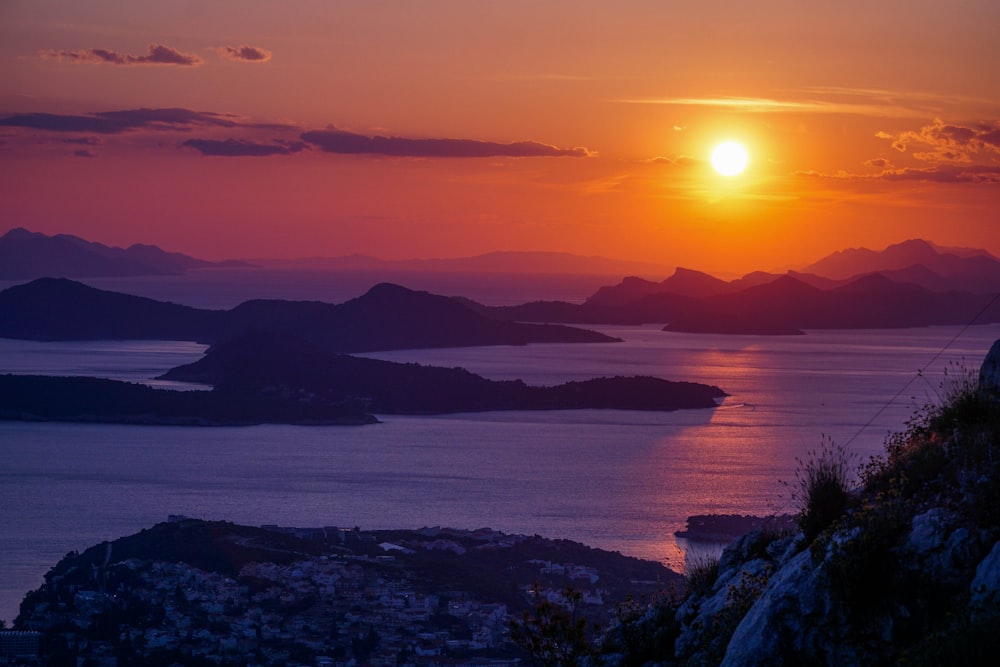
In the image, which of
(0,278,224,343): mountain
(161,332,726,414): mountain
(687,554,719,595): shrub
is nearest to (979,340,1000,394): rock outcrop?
(687,554,719,595): shrub

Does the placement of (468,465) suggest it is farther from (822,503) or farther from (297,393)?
(822,503)

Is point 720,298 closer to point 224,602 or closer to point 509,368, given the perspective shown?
point 509,368

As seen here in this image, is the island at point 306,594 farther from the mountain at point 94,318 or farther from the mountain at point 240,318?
the mountain at point 94,318

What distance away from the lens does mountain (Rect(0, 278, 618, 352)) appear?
87375 millimetres

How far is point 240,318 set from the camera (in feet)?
291

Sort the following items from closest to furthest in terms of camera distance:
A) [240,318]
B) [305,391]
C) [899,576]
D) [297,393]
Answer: [899,576] → [297,393] → [305,391] → [240,318]

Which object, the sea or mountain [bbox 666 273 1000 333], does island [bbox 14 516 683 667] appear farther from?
mountain [bbox 666 273 1000 333]

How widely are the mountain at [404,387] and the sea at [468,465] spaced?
1.27 m

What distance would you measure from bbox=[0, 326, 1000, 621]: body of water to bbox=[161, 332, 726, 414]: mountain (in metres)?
1.39

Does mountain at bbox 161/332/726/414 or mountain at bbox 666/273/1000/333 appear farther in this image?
mountain at bbox 666/273/1000/333

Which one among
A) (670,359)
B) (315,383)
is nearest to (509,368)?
(670,359)

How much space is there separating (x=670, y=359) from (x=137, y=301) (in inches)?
1701

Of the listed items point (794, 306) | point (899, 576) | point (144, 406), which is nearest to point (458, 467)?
point (144, 406)

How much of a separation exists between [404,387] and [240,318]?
30.1 metres
